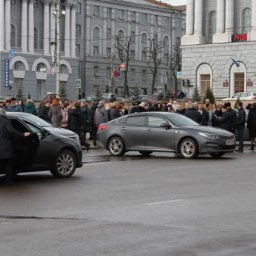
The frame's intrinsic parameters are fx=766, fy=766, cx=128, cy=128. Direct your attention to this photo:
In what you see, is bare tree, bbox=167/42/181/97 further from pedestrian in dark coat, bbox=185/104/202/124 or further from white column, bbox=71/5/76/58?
pedestrian in dark coat, bbox=185/104/202/124

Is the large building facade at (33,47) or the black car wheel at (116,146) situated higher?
the large building facade at (33,47)

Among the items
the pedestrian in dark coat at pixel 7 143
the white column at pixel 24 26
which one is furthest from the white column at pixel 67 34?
the pedestrian in dark coat at pixel 7 143

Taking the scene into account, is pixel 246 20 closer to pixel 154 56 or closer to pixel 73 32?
pixel 73 32

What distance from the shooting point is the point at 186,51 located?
81.1 meters

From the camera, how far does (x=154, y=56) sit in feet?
360

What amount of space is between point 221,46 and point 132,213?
67456 mm

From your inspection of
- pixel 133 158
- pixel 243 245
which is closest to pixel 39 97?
pixel 133 158

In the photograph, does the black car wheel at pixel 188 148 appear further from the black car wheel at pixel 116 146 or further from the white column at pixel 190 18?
Result: the white column at pixel 190 18

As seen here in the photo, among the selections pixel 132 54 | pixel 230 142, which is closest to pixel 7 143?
pixel 230 142

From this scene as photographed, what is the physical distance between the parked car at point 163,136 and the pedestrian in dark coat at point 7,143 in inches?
338

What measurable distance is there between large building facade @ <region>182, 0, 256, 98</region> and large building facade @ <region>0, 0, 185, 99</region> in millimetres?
13456

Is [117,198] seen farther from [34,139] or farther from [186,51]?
[186,51]

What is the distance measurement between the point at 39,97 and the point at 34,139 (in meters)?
82.3

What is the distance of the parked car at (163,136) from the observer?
24016mm
